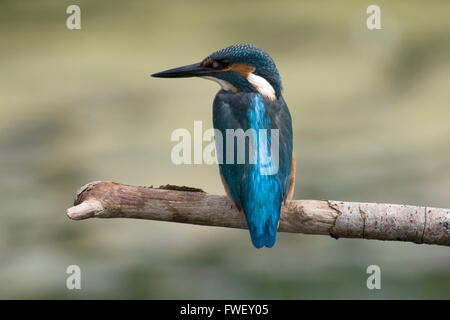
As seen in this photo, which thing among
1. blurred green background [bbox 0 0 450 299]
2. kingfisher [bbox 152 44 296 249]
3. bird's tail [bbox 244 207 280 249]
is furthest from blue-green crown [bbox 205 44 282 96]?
blurred green background [bbox 0 0 450 299]

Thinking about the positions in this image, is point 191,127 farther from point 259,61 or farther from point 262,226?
point 262,226

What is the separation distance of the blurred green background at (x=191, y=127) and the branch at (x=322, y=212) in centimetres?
93

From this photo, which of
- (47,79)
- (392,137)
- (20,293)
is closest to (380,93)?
(392,137)

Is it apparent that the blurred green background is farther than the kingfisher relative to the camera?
Yes

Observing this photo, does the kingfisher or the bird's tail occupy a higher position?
the kingfisher

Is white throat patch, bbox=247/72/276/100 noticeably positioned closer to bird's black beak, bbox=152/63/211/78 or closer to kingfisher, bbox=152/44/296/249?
kingfisher, bbox=152/44/296/249

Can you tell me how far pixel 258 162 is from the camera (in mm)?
2098

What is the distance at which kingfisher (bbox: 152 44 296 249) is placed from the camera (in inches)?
81.1

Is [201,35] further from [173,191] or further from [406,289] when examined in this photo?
[173,191]

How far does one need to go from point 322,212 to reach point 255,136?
0.79ft

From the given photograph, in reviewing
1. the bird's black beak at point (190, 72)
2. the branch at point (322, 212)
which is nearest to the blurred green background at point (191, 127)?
the bird's black beak at point (190, 72)

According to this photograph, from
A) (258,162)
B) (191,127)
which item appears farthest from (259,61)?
(191,127)

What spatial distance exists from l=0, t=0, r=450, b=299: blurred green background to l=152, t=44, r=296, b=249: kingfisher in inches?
34.7

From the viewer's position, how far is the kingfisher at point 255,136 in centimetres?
206
